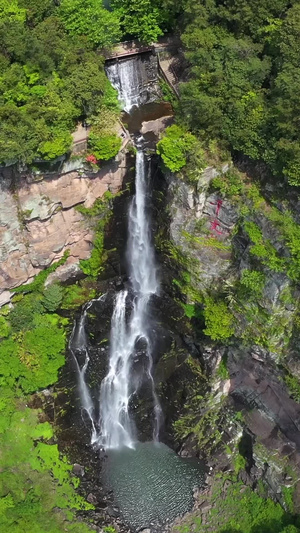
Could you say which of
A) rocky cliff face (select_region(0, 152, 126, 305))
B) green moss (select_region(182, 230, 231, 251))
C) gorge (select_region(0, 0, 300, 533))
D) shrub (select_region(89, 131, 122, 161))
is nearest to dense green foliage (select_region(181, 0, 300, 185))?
gorge (select_region(0, 0, 300, 533))

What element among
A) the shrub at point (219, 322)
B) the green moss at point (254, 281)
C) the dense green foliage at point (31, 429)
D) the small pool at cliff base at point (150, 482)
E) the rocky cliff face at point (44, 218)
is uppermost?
the rocky cliff face at point (44, 218)

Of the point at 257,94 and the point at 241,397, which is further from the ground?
the point at 257,94

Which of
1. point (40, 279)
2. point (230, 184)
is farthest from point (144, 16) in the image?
→ point (40, 279)

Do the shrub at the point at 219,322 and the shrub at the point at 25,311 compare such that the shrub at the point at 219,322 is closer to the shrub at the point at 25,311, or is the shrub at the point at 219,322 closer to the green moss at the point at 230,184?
the green moss at the point at 230,184

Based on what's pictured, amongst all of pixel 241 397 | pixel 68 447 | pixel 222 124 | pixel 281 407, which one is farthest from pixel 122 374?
pixel 222 124

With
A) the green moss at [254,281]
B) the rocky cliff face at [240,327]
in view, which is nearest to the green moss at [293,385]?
the rocky cliff face at [240,327]

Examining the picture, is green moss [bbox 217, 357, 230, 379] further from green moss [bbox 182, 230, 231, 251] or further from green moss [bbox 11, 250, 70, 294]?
green moss [bbox 11, 250, 70, 294]

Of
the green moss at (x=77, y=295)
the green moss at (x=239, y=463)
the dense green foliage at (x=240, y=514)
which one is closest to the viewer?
the dense green foliage at (x=240, y=514)

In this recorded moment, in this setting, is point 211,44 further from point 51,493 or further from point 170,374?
point 51,493
